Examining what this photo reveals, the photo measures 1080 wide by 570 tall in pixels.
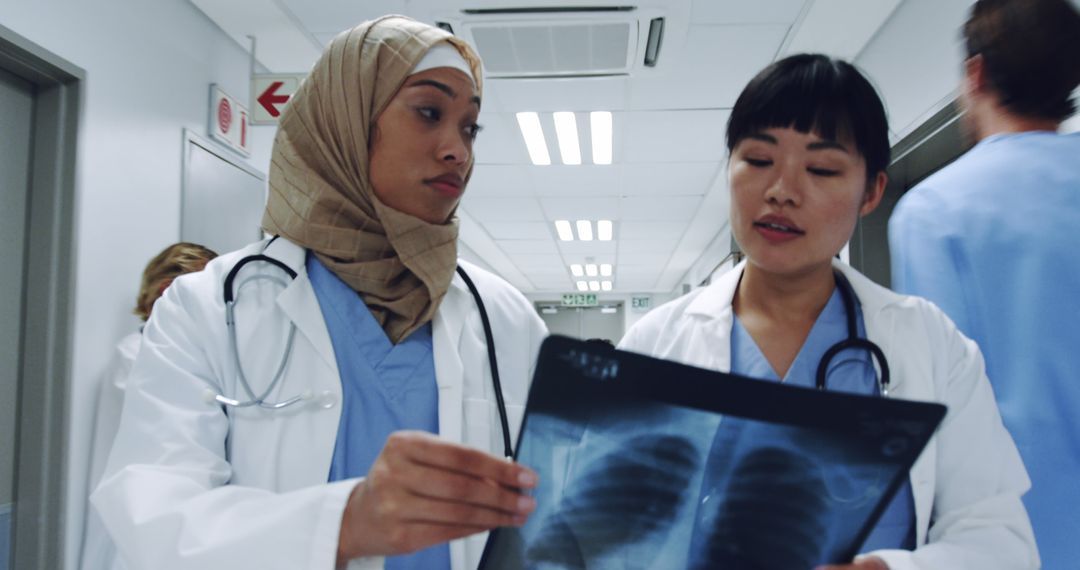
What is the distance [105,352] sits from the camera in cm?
231

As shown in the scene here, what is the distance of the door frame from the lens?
2.10 m

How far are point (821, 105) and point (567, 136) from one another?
10.9 ft

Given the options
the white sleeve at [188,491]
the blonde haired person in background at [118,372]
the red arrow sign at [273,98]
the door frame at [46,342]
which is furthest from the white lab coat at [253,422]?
the red arrow sign at [273,98]

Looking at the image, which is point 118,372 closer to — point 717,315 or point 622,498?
point 717,315

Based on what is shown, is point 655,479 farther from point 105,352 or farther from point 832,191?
point 105,352

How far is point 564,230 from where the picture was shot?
22.9ft

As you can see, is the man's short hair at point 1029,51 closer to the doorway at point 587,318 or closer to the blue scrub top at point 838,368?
the blue scrub top at point 838,368

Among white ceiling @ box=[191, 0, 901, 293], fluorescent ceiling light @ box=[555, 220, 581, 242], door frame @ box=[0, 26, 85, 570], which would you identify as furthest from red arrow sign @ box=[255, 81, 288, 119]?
fluorescent ceiling light @ box=[555, 220, 581, 242]

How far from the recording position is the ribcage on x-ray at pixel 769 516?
0.55 m

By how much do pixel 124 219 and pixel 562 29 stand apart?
1624 mm

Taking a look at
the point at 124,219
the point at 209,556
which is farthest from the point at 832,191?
the point at 124,219

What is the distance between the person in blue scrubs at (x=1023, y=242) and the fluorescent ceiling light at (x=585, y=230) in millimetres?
5457

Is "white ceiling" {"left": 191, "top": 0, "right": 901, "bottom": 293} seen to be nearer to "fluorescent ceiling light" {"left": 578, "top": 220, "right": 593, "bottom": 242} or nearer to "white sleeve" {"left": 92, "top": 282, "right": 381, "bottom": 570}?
"fluorescent ceiling light" {"left": 578, "top": 220, "right": 593, "bottom": 242}

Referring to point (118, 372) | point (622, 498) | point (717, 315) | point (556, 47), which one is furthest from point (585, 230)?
point (622, 498)
